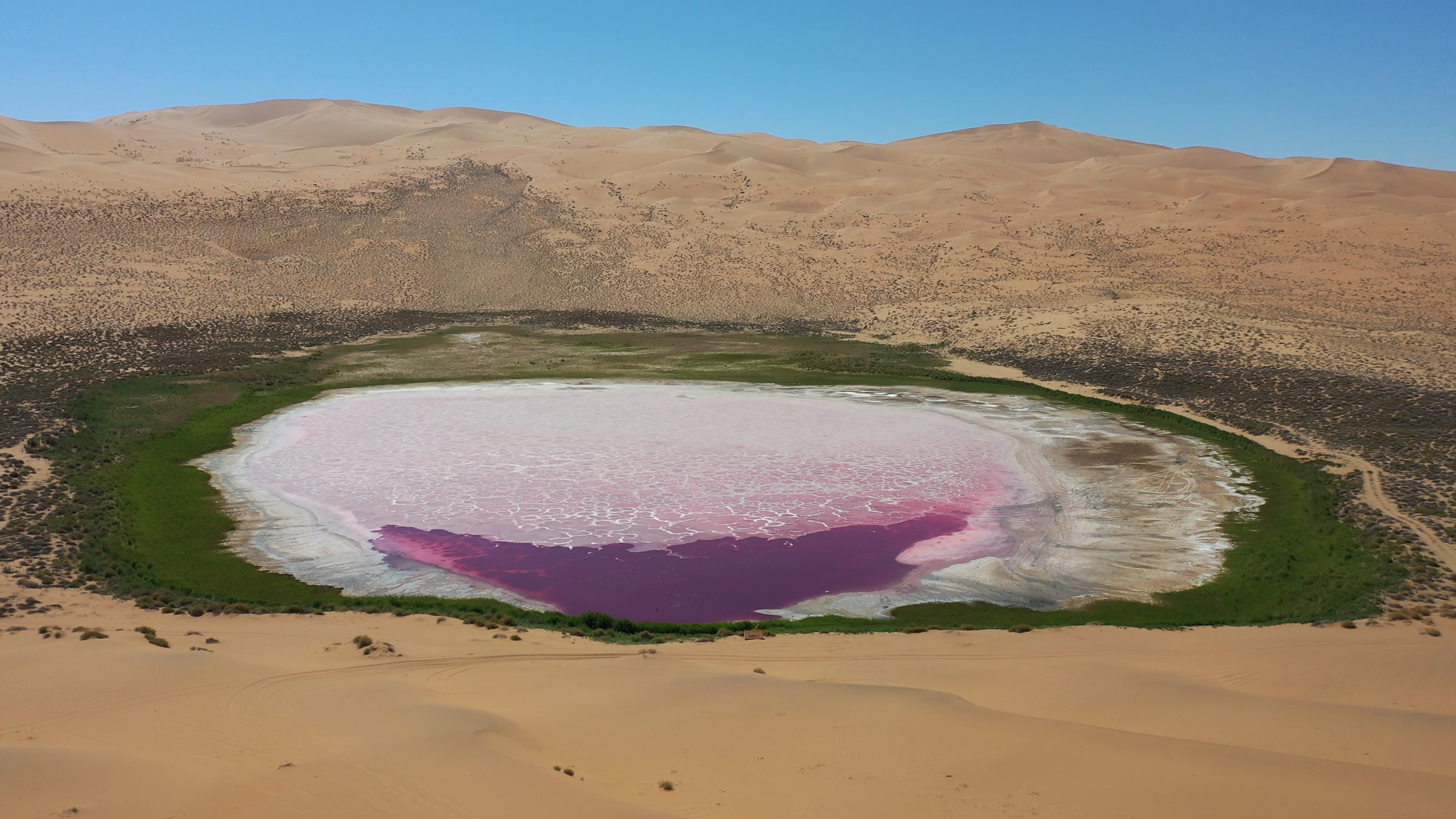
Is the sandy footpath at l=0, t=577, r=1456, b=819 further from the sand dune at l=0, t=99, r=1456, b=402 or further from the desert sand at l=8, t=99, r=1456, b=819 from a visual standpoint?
the sand dune at l=0, t=99, r=1456, b=402

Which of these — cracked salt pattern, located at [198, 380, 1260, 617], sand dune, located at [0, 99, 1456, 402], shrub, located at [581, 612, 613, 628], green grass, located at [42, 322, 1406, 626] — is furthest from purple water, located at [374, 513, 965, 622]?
sand dune, located at [0, 99, 1456, 402]

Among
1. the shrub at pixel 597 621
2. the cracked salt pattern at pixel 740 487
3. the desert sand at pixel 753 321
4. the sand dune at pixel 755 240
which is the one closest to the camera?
the desert sand at pixel 753 321

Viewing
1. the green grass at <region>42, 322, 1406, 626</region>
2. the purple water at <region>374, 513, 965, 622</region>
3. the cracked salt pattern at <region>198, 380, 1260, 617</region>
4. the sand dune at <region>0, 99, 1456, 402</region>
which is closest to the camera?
the green grass at <region>42, 322, 1406, 626</region>

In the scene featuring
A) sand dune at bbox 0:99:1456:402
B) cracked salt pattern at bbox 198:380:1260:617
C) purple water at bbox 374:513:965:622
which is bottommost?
purple water at bbox 374:513:965:622

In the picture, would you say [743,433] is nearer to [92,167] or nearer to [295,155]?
[92,167]

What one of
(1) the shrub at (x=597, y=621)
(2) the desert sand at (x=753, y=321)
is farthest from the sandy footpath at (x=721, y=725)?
(1) the shrub at (x=597, y=621)

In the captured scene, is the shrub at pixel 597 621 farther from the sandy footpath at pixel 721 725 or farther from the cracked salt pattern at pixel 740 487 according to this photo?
the cracked salt pattern at pixel 740 487
